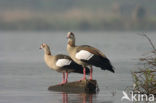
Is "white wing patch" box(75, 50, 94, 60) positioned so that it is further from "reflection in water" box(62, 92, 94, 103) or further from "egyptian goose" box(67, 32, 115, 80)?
"reflection in water" box(62, 92, 94, 103)

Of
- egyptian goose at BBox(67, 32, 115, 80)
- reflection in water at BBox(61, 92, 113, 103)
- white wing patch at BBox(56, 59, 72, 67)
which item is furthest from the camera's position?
white wing patch at BBox(56, 59, 72, 67)

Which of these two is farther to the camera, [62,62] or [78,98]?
[62,62]

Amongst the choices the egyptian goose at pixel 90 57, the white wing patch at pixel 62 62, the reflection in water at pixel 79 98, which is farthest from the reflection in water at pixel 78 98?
the white wing patch at pixel 62 62

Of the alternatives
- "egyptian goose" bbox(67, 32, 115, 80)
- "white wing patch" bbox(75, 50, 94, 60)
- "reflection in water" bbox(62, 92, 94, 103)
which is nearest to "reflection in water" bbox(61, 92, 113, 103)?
"reflection in water" bbox(62, 92, 94, 103)

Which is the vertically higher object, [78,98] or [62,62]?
[62,62]

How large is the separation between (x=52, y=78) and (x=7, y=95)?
5.21m

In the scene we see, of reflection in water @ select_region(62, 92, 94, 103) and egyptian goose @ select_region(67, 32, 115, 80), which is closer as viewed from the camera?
reflection in water @ select_region(62, 92, 94, 103)

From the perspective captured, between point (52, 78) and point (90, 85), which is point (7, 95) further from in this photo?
point (52, 78)

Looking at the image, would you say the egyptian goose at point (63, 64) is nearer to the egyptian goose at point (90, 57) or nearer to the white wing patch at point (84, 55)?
the egyptian goose at point (90, 57)

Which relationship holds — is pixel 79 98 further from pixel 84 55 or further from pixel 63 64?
pixel 63 64

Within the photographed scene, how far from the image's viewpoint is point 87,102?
16.0m

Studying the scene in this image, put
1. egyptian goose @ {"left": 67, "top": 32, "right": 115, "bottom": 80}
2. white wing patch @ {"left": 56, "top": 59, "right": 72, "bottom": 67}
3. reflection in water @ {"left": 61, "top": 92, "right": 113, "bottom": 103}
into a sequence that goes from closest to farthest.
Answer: reflection in water @ {"left": 61, "top": 92, "right": 113, "bottom": 103}
egyptian goose @ {"left": 67, "top": 32, "right": 115, "bottom": 80}
white wing patch @ {"left": 56, "top": 59, "right": 72, "bottom": 67}

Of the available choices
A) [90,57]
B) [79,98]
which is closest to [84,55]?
[90,57]

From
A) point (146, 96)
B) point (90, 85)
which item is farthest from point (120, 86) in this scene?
point (146, 96)
